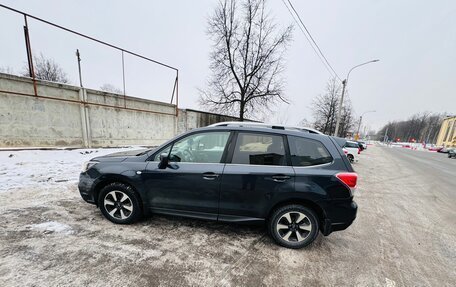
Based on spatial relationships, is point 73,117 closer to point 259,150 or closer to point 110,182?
point 110,182

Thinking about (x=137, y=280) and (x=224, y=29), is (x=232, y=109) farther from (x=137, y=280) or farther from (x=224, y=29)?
(x=137, y=280)

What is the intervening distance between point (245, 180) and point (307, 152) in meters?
0.99

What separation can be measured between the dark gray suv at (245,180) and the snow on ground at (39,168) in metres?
2.97

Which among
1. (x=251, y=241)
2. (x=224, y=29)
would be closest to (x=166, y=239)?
(x=251, y=241)

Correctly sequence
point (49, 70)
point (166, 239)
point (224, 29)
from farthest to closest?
point (49, 70)
point (224, 29)
point (166, 239)

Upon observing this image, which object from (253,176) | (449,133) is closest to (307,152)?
(253,176)

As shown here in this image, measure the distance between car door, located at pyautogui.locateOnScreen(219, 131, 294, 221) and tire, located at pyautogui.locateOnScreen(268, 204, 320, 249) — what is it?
0.75 feet

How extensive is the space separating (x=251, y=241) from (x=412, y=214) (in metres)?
4.28

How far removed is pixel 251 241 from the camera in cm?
305

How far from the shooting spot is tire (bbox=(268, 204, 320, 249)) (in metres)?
2.85

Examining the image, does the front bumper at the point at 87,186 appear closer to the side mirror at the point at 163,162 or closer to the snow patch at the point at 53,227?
the snow patch at the point at 53,227

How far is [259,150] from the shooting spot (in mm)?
2980

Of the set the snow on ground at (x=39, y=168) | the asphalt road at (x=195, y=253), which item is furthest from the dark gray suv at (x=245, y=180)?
the snow on ground at (x=39, y=168)

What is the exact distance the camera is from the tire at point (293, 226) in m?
2.85
